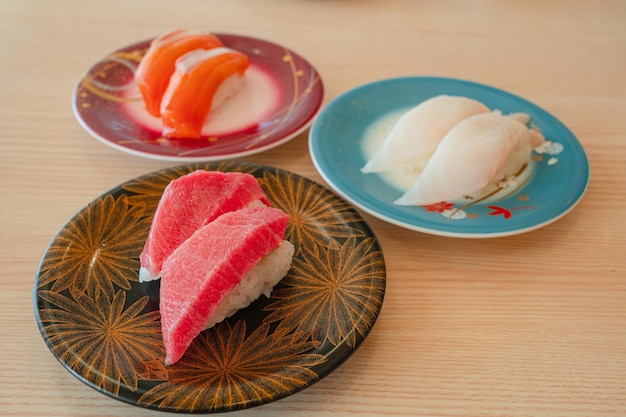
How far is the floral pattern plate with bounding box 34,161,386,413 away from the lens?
0.76 meters

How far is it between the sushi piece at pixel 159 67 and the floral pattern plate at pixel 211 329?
37cm

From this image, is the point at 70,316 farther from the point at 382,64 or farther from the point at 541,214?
the point at 382,64

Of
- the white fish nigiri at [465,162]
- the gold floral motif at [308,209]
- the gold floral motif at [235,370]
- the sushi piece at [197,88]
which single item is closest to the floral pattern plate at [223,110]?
the sushi piece at [197,88]

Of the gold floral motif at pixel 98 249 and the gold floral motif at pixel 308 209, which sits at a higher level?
the gold floral motif at pixel 308 209

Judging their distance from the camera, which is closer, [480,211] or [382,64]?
[480,211]

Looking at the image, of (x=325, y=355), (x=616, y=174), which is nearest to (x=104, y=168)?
(x=325, y=355)

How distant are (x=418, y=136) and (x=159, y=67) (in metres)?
0.65

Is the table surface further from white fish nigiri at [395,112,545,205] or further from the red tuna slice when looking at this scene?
the red tuna slice

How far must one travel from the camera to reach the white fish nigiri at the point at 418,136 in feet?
4.01

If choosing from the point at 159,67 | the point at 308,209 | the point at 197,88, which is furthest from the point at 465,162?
the point at 159,67

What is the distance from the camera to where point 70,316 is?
2.79 ft

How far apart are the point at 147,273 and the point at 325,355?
1.09ft

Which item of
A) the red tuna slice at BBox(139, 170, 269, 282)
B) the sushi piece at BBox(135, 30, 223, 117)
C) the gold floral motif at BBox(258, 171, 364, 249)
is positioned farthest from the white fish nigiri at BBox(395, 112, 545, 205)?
the sushi piece at BBox(135, 30, 223, 117)

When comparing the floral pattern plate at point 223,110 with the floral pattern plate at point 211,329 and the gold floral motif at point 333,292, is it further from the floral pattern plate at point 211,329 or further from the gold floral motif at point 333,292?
the gold floral motif at point 333,292
